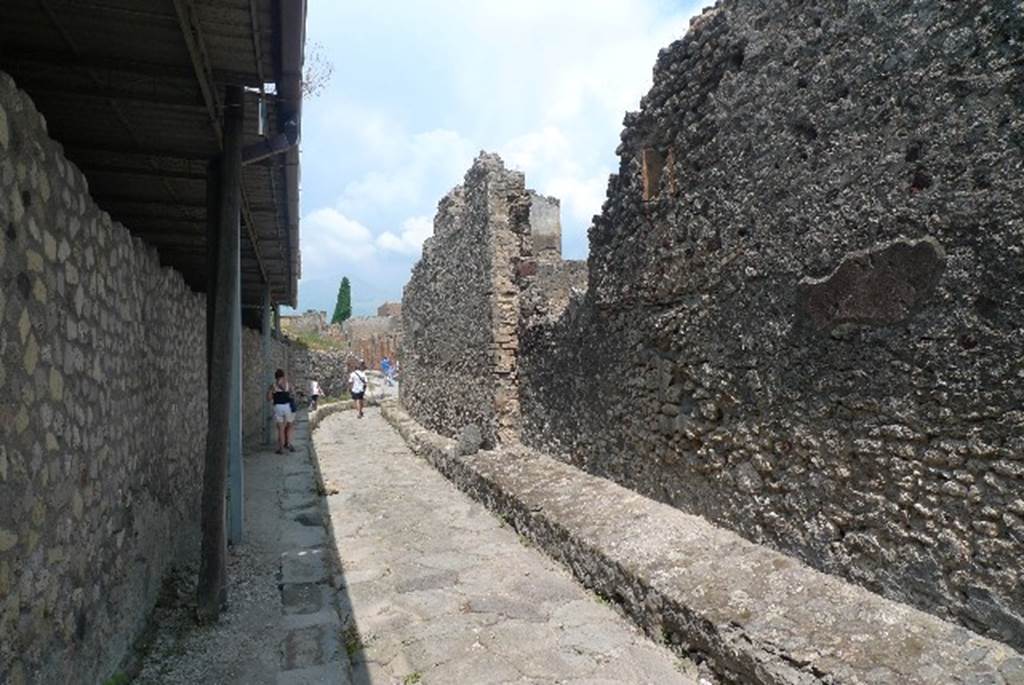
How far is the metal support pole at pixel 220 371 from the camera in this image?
4.22 meters

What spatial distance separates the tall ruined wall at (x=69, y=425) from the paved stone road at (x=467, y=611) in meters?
1.32

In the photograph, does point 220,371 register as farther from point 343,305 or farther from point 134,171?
point 343,305

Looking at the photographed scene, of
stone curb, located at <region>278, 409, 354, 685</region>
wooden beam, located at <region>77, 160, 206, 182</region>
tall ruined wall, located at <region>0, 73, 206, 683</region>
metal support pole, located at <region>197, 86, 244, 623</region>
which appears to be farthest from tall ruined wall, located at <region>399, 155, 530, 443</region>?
wooden beam, located at <region>77, 160, 206, 182</region>

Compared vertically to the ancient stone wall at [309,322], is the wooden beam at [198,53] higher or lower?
lower

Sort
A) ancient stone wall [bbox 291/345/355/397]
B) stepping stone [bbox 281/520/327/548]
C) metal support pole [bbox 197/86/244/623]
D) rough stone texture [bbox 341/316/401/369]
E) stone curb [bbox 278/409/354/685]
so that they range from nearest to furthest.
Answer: stone curb [bbox 278/409/354/685] → metal support pole [bbox 197/86/244/623] → stepping stone [bbox 281/520/327/548] → ancient stone wall [bbox 291/345/355/397] → rough stone texture [bbox 341/316/401/369]

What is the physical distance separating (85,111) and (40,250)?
2.54ft

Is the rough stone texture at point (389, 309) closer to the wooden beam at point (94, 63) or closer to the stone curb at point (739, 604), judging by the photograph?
the stone curb at point (739, 604)

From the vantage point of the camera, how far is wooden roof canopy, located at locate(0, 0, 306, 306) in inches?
103

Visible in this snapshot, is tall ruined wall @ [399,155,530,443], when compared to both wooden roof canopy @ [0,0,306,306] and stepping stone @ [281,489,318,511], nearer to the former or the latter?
stepping stone @ [281,489,318,511]

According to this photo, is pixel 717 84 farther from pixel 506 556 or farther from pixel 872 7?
pixel 506 556

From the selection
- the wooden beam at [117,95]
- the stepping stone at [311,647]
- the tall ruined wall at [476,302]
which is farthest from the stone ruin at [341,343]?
the wooden beam at [117,95]

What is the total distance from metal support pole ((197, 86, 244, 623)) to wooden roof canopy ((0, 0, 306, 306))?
0.23 meters

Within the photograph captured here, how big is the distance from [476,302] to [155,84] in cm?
634

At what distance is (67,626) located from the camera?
277 centimetres
